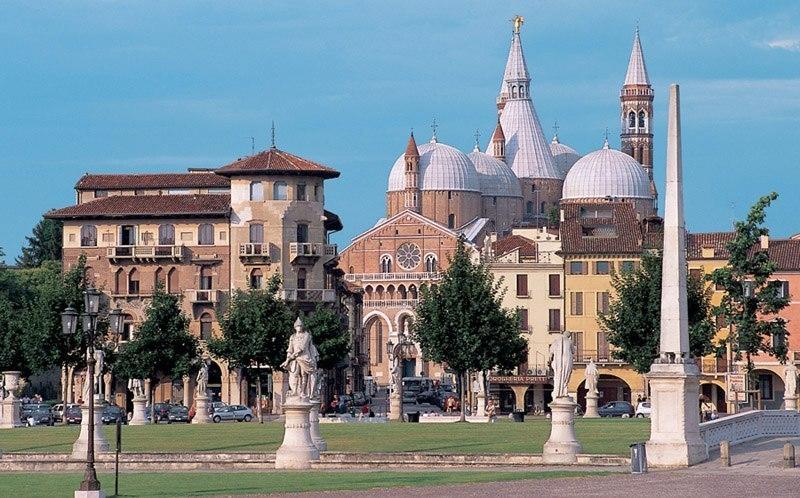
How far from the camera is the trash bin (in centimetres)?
4050

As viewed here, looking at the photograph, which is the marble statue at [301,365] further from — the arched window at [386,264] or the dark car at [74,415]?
the arched window at [386,264]

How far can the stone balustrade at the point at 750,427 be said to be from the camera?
147 feet

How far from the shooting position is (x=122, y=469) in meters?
47.5

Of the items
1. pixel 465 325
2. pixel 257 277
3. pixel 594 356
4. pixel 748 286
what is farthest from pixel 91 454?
pixel 594 356

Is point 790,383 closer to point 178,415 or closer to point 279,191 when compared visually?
point 178,415

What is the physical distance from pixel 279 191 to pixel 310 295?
19.2ft

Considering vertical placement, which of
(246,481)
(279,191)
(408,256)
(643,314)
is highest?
(408,256)

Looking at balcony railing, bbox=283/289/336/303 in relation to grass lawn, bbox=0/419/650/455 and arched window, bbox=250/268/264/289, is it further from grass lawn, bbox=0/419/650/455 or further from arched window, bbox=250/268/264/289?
grass lawn, bbox=0/419/650/455

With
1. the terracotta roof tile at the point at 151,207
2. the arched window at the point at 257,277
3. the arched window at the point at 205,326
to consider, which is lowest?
the arched window at the point at 205,326

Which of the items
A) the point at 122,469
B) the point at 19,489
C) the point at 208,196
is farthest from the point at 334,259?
the point at 19,489

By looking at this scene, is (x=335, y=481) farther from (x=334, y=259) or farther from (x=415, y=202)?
(x=415, y=202)

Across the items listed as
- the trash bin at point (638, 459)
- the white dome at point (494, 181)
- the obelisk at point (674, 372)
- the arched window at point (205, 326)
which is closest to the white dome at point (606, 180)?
the white dome at point (494, 181)

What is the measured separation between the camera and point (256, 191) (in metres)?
106

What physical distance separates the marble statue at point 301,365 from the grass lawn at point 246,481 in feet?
11.1
